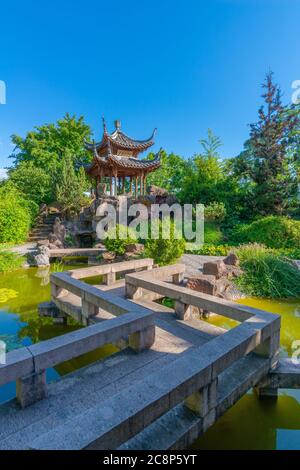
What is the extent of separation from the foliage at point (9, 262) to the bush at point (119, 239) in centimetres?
325

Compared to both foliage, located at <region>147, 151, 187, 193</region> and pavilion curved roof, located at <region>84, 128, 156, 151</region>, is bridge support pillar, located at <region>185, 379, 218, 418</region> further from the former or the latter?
foliage, located at <region>147, 151, 187, 193</region>

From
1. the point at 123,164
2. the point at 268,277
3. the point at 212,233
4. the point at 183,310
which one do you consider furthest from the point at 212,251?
the point at 123,164

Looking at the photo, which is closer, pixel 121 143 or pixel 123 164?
pixel 123 164

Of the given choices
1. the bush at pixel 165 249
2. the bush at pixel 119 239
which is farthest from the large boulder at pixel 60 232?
the bush at pixel 165 249

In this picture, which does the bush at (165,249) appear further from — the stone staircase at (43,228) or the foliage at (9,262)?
the stone staircase at (43,228)

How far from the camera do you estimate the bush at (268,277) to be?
6.05 m

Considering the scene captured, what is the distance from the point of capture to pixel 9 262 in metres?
8.55

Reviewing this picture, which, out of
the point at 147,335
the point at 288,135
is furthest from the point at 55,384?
the point at 288,135

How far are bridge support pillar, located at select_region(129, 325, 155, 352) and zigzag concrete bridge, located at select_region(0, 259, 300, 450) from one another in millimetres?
12

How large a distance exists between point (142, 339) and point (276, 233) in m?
9.81

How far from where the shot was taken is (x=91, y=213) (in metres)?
13.9

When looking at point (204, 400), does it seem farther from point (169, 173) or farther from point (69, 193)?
point (169, 173)

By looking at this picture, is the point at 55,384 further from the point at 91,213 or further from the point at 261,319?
the point at 91,213

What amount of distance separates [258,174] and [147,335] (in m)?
14.7
